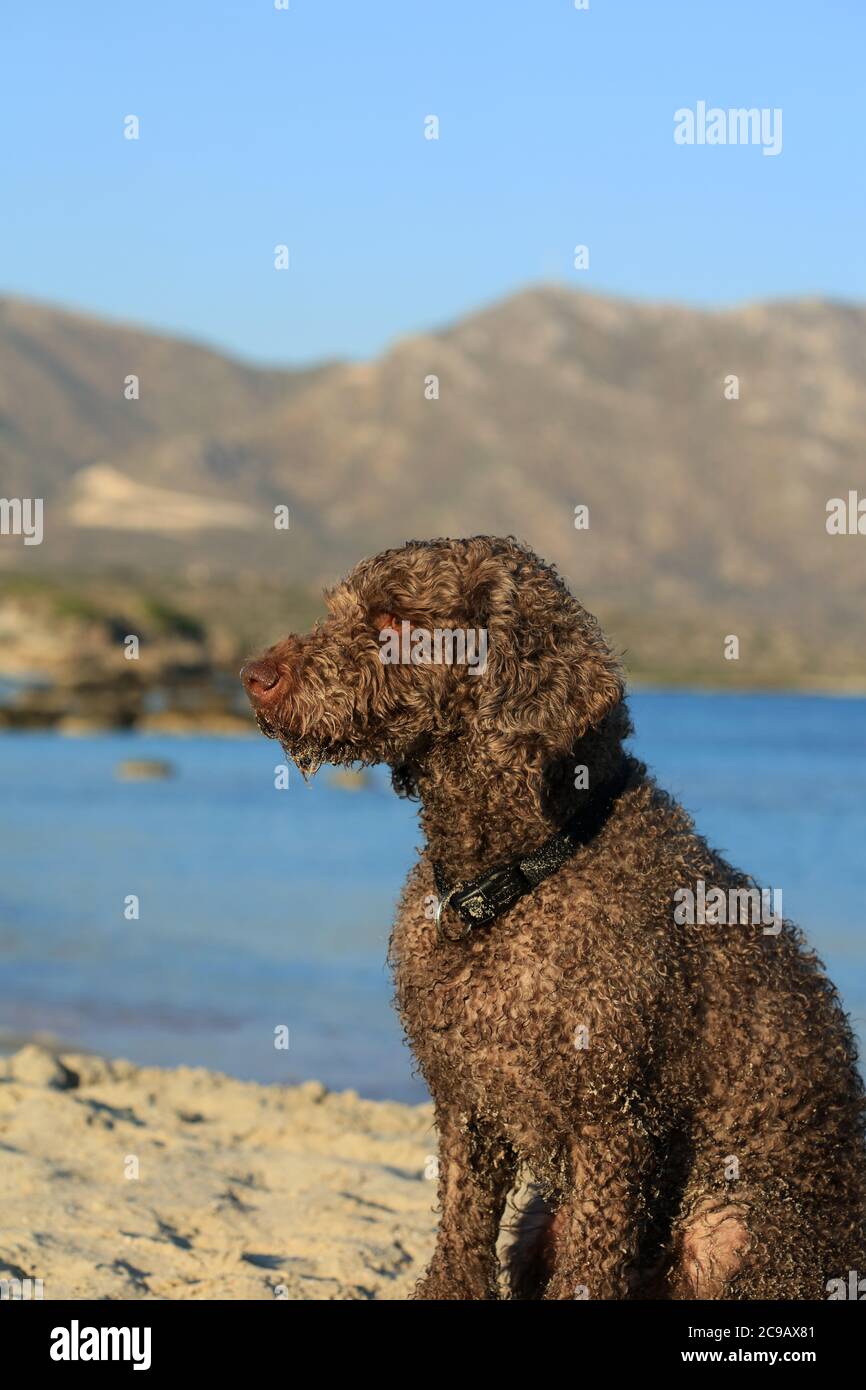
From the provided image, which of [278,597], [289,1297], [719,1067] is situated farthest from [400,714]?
[278,597]

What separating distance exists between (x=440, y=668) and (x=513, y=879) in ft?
2.34

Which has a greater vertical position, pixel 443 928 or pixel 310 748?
pixel 310 748

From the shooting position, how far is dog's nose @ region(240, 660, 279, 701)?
5418 mm

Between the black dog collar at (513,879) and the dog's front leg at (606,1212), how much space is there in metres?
0.72

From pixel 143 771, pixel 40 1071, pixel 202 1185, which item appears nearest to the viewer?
pixel 202 1185

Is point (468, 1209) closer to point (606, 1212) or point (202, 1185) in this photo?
point (606, 1212)

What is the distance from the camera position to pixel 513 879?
18.2 feet

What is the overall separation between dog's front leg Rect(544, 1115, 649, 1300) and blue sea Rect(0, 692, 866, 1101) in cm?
153

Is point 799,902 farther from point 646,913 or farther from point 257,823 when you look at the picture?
point 646,913

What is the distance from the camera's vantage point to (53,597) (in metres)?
89.8

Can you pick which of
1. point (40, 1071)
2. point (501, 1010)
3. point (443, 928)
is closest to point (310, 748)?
point (443, 928)

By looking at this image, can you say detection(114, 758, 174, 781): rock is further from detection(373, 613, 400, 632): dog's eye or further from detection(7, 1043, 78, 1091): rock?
detection(373, 613, 400, 632): dog's eye

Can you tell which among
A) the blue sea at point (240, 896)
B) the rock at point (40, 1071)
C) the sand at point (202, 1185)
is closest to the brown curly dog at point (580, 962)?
the blue sea at point (240, 896)

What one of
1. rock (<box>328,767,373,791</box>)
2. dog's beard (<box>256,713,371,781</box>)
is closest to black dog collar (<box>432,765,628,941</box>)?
dog's beard (<box>256,713,371,781</box>)
